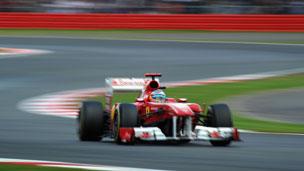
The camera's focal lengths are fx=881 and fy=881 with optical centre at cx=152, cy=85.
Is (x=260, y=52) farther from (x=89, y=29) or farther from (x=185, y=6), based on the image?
(x=89, y=29)

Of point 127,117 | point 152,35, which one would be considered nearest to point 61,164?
point 127,117

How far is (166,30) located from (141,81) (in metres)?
23.4

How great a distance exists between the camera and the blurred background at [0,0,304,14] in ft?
112

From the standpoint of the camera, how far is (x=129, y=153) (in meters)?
9.34

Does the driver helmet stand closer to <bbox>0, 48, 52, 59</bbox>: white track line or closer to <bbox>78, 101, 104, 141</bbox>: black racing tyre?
<bbox>78, 101, 104, 141</bbox>: black racing tyre

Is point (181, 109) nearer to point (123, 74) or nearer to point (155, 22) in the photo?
point (123, 74)

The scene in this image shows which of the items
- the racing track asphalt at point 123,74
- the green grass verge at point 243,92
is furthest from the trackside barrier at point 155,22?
the green grass verge at point 243,92

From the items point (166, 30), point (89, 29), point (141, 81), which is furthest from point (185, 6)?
point (141, 81)

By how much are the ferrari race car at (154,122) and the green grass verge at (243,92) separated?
7.83 feet

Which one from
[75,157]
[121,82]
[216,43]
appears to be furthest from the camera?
[216,43]

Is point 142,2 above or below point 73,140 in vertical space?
above

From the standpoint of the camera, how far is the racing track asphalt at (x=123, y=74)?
8.91 meters

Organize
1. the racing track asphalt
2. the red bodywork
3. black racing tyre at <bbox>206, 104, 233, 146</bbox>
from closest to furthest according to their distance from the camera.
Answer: the racing track asphalt → the red bodywork → black racing tyre at <bbox>206, 104, 233, 146</bbox>

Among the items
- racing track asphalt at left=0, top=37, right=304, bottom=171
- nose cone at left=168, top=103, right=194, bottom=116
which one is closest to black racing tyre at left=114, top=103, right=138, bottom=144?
racing track asphalt at left=0, top=37, right=304, bottom=171
